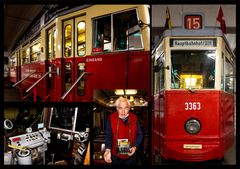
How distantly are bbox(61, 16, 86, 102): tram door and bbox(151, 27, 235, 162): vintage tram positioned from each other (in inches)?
27.5

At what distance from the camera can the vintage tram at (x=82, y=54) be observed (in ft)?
7.03

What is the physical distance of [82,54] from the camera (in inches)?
90.0

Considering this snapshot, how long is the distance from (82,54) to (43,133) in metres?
0.75

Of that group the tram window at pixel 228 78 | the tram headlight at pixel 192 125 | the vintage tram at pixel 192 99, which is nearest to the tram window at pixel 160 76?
the vintage tram at pixel 192 99

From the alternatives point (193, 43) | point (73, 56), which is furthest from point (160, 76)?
point (73, 56)

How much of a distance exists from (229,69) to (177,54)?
0.72 metres

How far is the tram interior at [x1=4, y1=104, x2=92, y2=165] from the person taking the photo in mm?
2146

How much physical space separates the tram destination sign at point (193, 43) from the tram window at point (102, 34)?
674 mm

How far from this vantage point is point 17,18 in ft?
7.20

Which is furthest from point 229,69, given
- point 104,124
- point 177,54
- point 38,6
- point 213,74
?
point 38,6

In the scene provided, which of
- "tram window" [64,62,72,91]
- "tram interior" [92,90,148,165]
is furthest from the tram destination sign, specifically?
"tram window" [64,62,72,91]

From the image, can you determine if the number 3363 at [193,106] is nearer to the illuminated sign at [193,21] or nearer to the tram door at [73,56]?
the illuminated sign at [193,21]

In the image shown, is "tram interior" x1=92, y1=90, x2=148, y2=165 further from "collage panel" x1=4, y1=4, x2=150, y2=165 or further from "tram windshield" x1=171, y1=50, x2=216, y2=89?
"tram windshield" x1=171, y1=50, x2=216, y2=89

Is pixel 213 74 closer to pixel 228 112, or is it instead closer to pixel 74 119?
pixel 228 112
